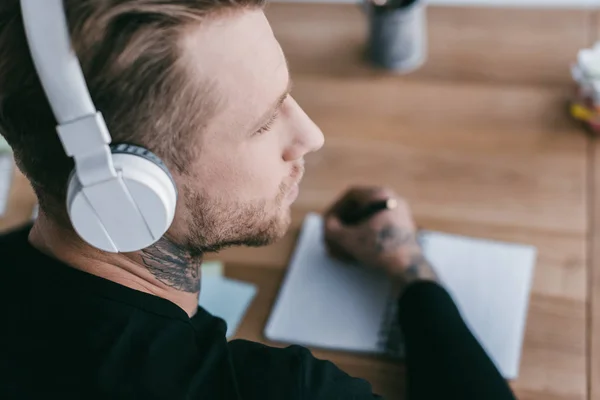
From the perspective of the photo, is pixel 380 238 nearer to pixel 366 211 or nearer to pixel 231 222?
pixel 366 211

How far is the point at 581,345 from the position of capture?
2.84 ft

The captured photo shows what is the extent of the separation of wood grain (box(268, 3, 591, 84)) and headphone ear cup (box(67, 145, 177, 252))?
72 centimetres

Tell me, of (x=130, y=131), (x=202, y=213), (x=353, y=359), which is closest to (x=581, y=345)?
(x=353, y=359)

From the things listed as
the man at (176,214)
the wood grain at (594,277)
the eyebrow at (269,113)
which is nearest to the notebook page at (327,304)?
the man at (176,214)

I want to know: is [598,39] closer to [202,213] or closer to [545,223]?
[545,223]

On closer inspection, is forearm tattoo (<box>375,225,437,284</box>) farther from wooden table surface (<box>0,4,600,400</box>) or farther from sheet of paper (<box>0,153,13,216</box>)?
sheet of paper (<box>0,153,13,216</box>)

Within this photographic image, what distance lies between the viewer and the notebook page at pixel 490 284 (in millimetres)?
880

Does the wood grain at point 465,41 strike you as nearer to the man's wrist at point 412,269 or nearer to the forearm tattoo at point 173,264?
the man's wrist at point 412,269

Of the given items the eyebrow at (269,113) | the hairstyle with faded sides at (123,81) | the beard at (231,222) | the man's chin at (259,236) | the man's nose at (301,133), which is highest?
the hairstyle with faded sides at (123,81)

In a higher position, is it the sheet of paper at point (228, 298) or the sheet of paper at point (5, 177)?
the sheet of paper at point (5, 177)

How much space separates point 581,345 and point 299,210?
0.43 meters

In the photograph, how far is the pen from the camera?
3.24ft

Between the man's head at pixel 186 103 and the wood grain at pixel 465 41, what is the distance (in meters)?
0.57

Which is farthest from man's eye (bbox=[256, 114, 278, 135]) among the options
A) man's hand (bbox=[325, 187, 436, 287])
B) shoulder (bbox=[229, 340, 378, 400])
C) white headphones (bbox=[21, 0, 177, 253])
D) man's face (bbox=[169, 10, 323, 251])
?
man's hand (bbox=[325, 187, 436, 287])
